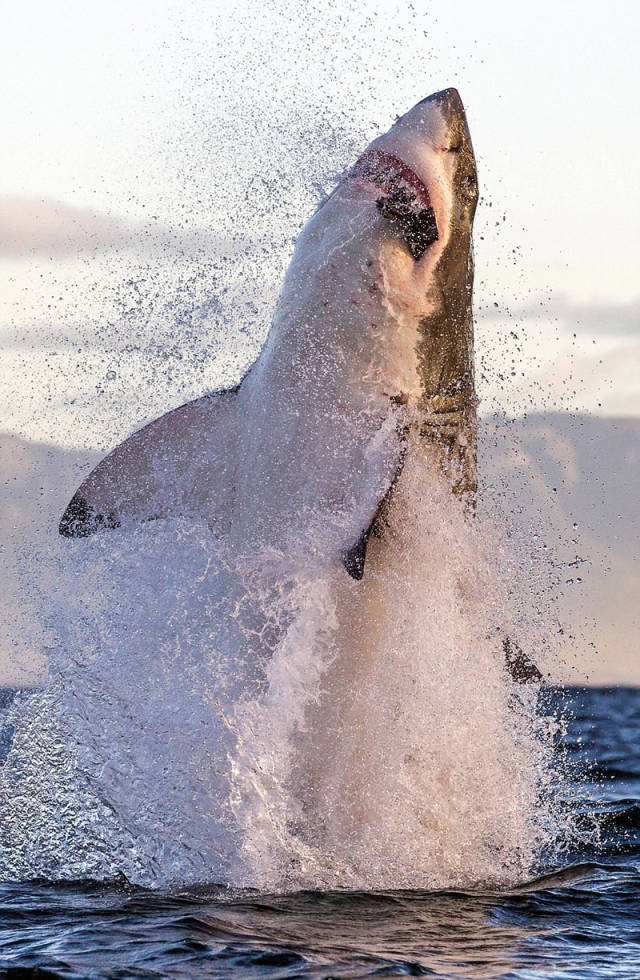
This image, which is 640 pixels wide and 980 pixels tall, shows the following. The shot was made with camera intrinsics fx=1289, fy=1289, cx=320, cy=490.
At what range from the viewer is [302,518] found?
10242 millimetres

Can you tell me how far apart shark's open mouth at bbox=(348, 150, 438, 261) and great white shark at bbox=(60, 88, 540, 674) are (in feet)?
0.03

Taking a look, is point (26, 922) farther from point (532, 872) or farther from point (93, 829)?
point (532, 872)

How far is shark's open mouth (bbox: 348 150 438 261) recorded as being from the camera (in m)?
9.98

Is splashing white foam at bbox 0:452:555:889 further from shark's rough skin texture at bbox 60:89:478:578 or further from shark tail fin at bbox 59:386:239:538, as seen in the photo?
→ shark's rough skin texture at bbox 60:89:478:578

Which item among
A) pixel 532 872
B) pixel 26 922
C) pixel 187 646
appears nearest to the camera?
pixel 26 922

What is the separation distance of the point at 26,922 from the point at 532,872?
4750 mm

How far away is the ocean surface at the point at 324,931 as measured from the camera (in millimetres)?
7879

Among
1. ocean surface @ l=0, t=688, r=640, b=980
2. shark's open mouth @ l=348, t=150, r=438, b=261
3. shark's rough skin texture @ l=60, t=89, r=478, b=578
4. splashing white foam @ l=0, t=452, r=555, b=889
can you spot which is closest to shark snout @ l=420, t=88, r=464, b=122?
shark's rough skin texture @ l=60, t=89, r=478, b=578

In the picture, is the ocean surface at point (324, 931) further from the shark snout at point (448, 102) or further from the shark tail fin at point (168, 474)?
the shark snout at point (448, 102)

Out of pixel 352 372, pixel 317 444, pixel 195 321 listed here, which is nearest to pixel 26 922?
pixel 317 444

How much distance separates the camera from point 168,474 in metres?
11.4

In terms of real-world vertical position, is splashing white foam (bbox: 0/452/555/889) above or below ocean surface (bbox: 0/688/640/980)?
above

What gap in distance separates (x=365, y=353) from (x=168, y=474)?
2.29 m

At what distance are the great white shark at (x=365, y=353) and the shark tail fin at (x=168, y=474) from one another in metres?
0.26
